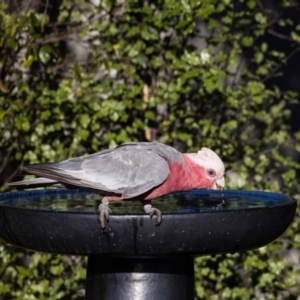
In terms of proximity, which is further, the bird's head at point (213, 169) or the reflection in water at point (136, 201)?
the reflection in water at point (136, 201)

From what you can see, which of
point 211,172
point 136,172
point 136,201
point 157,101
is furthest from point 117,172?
point 157,101

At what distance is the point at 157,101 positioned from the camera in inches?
189

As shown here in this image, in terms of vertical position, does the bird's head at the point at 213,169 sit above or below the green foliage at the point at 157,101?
below

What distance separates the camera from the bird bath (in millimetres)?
2760

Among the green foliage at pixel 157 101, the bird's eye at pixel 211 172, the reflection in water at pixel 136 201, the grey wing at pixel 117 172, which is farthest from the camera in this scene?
the green foliage at pixel 157 101

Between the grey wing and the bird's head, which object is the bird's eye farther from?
the grey wing

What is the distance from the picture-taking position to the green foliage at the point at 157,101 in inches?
185

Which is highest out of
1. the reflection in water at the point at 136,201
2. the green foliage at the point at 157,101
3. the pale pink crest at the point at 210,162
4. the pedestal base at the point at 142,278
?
the green foliage at the point at 157,101

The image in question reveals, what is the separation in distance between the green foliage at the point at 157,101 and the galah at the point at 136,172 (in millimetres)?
1434

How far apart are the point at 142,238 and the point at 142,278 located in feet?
1.23

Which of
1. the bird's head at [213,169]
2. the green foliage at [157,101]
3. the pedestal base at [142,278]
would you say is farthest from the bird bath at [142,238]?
the green foliage at [157,101]

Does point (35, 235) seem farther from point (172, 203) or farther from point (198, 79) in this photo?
point (198, 79)

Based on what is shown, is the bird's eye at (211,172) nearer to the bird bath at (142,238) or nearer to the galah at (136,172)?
the galah at (136,172)

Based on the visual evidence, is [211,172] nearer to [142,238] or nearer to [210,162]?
[210,162]
